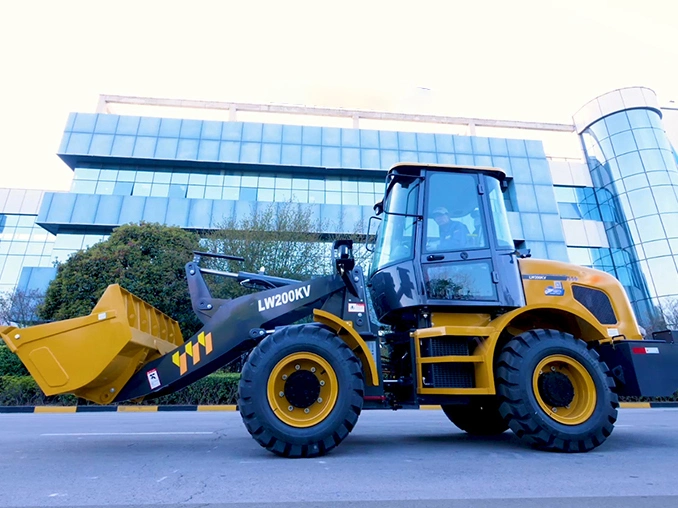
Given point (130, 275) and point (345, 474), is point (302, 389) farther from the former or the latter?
point (130, 275)

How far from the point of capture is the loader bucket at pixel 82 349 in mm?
4062

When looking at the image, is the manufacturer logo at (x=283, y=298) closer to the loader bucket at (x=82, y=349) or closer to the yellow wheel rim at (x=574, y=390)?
the loader bucket at (x=82, y=349)

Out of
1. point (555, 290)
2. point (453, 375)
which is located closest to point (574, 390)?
point (555, 290)

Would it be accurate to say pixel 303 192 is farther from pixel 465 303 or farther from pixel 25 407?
pixel 465 303

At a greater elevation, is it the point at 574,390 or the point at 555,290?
the point at 555,290

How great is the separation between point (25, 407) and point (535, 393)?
12.6m

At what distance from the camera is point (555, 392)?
4309 millimetres

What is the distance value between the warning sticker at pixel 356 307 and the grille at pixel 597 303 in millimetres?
2350

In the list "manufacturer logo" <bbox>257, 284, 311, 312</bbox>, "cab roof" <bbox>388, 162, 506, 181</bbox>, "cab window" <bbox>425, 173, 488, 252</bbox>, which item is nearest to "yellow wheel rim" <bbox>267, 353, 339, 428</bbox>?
"manufacturer logo" <bbox>257, 284, 311, 312</bbox>

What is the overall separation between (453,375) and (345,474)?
162 cm

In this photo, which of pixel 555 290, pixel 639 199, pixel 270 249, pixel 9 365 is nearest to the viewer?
pixel 555 290

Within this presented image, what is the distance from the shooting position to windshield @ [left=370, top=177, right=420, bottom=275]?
5.00 metres

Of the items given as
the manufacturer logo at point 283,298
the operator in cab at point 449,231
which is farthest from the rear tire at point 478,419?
the manufacturer logo at point 283,298

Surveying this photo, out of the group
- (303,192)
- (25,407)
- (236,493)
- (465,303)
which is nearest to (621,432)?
(465,303)
